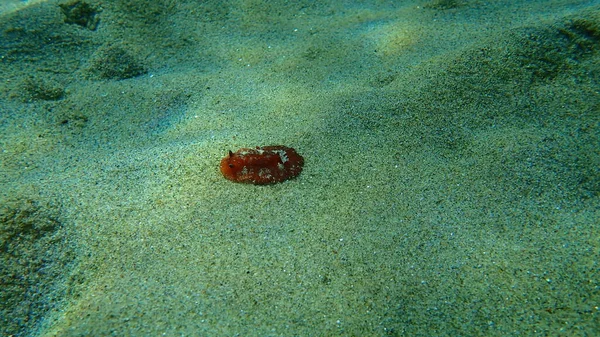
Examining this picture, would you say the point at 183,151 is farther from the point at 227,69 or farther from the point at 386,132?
the point at 386,132

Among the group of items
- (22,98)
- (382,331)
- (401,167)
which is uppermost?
(22,98)

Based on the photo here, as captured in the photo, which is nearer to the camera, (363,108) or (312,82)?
(363,108)

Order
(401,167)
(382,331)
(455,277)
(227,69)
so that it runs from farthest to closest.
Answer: (227,69) → (401,167) → (455,277) → (382,331)

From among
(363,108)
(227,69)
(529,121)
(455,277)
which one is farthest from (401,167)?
(227,69)

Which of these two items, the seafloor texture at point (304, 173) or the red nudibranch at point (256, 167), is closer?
the seafloor texture at point (304, 173)
